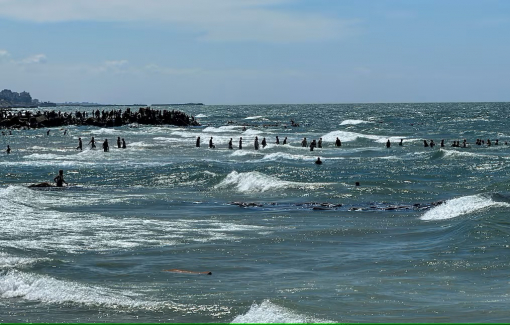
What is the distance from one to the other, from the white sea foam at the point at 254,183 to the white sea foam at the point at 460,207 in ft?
34.6

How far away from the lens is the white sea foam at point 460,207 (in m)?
26.2

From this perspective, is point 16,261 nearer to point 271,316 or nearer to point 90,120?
point 271,316

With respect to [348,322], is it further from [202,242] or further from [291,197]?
[291,197]

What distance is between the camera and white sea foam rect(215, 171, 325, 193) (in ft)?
122

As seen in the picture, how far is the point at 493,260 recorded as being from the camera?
18.4m

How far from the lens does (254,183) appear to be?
38.2m

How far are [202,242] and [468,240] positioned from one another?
7246 millimetres

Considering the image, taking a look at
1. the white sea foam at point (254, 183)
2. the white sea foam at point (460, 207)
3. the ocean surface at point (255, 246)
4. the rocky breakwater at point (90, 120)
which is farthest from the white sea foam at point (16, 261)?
the rocky breakwater at point (90, 120)

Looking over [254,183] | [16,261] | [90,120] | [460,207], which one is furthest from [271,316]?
[90,120]

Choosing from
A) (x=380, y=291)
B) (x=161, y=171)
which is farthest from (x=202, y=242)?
(x=161, y=171)

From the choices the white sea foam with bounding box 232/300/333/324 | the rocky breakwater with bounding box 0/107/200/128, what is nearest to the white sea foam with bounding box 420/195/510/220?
the white sea foam with bounding box 232/300/333/324

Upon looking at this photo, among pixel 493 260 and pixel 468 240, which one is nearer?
pixel 493 260

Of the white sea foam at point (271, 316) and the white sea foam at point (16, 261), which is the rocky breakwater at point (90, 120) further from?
the white sea foam at point (271, 316)

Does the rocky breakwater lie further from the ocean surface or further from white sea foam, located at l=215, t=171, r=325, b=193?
white sea foam, located at l=215, t=171, r=325, b=193
